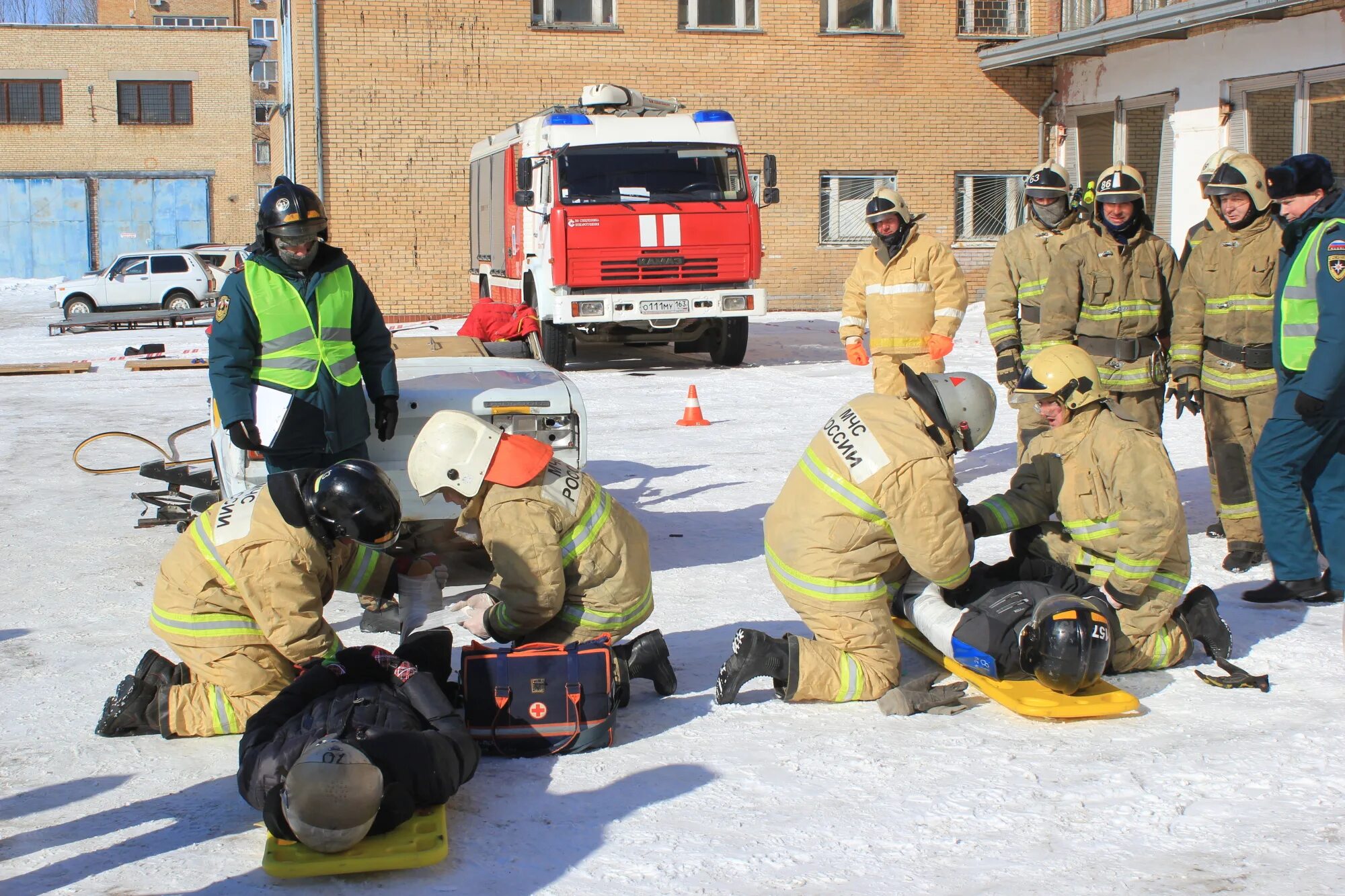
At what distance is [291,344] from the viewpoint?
544 centimetres

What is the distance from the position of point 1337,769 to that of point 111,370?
14.6 metres

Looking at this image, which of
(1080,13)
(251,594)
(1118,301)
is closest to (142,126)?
(1080,13)

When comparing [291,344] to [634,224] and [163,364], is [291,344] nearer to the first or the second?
[634,224]

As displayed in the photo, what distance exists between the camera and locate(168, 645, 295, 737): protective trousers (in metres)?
4.24

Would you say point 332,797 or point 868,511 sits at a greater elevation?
point 868,511

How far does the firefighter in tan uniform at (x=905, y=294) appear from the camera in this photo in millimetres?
7699

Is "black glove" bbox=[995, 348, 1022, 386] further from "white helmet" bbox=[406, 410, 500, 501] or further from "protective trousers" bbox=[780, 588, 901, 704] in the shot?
"white helmet" bbox=[406, 410, 500, 501]

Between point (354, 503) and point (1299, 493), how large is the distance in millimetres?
4227

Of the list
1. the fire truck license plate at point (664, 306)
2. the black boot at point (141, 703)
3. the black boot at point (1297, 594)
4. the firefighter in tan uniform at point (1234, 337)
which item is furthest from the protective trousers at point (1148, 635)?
the fire truck license plate at point (664, 306)

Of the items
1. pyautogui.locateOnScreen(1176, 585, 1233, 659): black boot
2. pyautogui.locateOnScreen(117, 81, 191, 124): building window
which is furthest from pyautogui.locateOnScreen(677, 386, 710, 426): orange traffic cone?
pyautogui.locateOnScreen(117, 81, 191, 124): building window

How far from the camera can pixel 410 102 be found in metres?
22.0

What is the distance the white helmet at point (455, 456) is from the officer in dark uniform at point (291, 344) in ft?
3.95

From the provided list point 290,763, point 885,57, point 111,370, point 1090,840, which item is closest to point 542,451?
point 290,763

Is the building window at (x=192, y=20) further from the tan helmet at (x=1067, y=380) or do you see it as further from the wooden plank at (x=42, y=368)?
the tan helmet at (x=1067, y=380)
